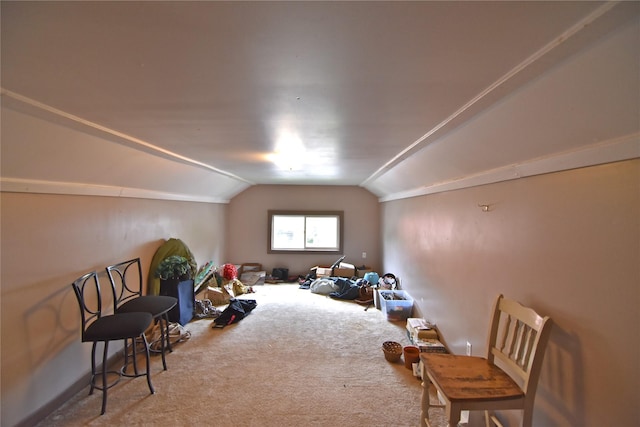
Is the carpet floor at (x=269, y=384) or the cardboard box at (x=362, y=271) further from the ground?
the cardboard box at (x=362, y=271)

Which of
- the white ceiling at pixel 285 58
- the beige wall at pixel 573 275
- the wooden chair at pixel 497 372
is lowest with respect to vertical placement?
the wooden chair at pixel 497 372

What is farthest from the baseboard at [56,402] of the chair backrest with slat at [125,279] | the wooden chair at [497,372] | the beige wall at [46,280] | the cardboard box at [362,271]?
the cardboard box at [362,271]

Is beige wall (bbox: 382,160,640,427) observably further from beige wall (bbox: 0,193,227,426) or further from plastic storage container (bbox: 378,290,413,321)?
beige wall (bbox: 0,193,227,426)

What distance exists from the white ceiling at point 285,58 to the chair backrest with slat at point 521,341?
0.93 meters

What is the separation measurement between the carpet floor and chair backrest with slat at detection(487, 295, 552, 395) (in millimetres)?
870

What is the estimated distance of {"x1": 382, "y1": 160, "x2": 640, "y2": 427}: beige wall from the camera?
1.05 meters

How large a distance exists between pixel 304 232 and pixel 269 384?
412 centimetres

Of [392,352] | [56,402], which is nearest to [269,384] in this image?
[392,352]

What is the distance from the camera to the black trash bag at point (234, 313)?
3.61 m

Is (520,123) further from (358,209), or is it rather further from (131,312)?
(358,209)

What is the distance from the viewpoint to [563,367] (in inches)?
51.3

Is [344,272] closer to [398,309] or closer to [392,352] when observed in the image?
[398,309]

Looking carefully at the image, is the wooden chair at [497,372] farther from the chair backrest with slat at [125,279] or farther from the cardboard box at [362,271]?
the cardboard box at [362,271]

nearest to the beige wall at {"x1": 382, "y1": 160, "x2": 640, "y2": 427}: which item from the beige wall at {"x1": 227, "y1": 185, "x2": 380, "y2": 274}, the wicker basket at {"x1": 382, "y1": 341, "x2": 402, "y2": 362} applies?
the wicker basket at {"x1": 382, "y1": 341, "x2": 402, "y2": 362}
